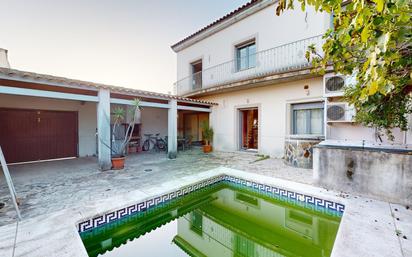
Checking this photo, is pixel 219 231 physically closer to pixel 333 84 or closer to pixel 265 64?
pixel 333 84

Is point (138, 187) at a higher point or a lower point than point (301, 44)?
lower

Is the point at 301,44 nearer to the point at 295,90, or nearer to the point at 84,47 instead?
the point at 295,90

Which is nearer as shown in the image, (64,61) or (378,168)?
(378,168)

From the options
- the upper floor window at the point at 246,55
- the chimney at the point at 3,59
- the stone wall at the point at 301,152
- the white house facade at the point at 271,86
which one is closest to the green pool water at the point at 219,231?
the stone wall at the point at 301,152

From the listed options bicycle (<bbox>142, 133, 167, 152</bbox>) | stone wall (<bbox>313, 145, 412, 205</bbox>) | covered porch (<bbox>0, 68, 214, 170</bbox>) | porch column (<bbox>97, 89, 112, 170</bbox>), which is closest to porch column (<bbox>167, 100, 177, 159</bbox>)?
covered porch (<bbox>0, 68, 214, 170</bbox>)

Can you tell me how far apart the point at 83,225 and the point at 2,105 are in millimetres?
7935

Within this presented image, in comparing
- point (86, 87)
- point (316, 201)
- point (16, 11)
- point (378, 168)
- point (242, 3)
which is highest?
point (242, 3)

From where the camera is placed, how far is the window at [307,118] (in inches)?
311

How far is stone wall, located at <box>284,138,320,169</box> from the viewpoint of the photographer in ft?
22.0

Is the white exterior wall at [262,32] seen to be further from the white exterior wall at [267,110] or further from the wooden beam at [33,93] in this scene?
the wooden beam at [33,93]

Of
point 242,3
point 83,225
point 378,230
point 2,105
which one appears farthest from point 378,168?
point 2,105

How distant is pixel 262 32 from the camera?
9.30 meters

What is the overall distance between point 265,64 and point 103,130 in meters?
7.91

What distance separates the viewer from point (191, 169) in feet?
21.5
